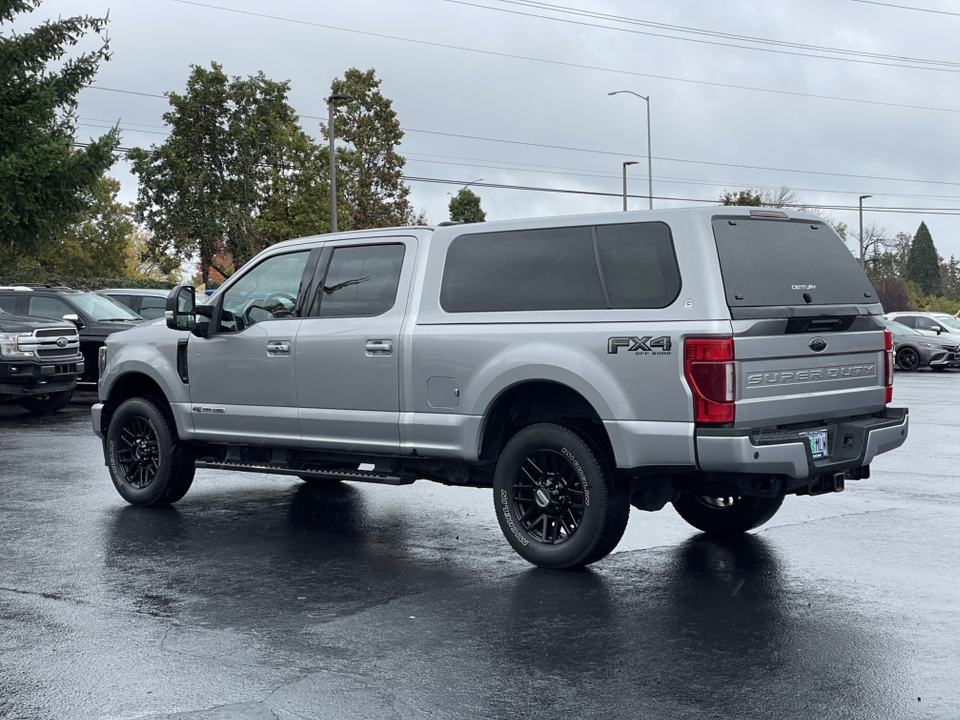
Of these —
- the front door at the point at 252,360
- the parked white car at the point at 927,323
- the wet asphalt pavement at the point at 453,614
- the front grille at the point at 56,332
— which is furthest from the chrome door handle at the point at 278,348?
the parked white car at the point at 927,323

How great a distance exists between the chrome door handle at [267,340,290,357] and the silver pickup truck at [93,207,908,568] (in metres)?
0.02

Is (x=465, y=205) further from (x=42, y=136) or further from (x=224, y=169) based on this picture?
(x=42, y=136)

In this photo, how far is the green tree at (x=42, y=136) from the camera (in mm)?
29484

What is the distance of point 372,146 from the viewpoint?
2397 inches

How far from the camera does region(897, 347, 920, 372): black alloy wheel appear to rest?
3017 centimetres

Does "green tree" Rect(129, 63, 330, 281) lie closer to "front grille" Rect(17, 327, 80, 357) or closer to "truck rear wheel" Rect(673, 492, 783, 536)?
"front grille" Rect(17, 327, 80, 357)

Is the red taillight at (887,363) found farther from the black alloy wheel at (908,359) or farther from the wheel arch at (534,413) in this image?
the black alloy wheel at (908,359)

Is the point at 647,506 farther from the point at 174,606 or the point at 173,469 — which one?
the point at 173,469

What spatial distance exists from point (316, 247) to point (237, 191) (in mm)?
41694

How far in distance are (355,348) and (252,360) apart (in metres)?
1.09

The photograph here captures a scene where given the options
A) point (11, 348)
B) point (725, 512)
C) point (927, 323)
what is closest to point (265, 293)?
point (725, 512)

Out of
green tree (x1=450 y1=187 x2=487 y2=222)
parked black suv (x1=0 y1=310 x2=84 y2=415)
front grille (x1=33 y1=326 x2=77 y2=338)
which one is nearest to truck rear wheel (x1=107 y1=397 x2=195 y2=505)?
parked black suv (x1=0 y1=310 x2=84 y2=415)

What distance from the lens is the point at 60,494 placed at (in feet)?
33.4

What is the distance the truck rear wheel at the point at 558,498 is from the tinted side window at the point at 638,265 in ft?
3.04
